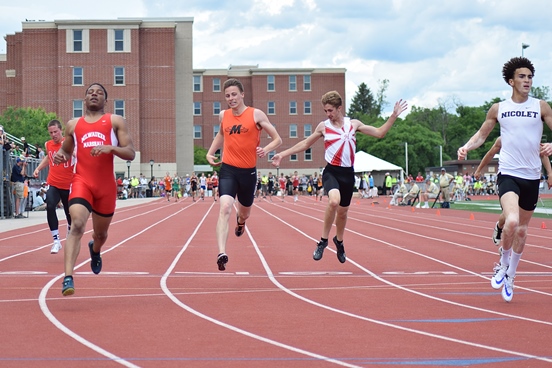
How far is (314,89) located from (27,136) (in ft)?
141

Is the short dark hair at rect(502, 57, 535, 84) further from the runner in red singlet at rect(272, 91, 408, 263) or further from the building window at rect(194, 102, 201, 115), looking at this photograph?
the building window at rect(194, 102, 201, 115)

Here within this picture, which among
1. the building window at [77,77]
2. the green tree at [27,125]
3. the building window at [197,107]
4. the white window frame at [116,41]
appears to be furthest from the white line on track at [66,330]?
the building window at [197,107]

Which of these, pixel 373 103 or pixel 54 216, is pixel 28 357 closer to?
pixel 54 216

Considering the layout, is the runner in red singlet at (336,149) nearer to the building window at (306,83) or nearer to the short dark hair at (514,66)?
the short dark hair at (514,66)

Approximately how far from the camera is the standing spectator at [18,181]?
1003 inches

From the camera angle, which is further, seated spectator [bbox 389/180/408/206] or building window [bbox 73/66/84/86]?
building window [bbox 73/66/84/86]

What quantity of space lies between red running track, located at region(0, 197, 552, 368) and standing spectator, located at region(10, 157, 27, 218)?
11.0 m

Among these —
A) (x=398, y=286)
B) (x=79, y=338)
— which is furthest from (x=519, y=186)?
(x=79, y=338)

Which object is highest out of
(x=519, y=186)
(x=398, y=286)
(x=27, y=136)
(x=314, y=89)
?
(x=314, y=89)

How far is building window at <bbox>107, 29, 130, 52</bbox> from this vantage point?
244ft

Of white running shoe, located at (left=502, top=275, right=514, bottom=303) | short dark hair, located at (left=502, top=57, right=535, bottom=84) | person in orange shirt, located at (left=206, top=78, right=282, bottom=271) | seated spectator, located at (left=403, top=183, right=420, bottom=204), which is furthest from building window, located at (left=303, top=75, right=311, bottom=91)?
white running shoe, located at (left=502, top=275, right=514, bottom=303)

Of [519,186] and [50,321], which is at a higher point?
[519,186]

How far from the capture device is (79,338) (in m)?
6.23

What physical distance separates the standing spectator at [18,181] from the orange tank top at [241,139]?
15.8 metres
